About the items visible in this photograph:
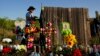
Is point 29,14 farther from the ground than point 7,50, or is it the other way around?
point 29,14

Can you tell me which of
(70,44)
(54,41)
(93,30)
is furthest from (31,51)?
(93,30)

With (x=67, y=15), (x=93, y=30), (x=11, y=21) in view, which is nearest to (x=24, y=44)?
(x=67, y=15)

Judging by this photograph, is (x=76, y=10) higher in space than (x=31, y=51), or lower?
higher

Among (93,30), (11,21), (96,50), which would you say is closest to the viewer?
(96,50)

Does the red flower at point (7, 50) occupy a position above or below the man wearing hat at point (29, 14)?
below

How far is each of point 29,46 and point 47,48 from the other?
818 millimetres

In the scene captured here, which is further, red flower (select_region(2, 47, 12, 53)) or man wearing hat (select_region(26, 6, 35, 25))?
man wearing hat (select_region(26, 6, 35, 25))

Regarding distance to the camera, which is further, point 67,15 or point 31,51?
point 67,15

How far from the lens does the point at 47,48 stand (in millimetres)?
16719

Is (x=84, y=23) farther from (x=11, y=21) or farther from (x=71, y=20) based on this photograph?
(x=11, y=21)

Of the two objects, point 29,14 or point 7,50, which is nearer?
point 7,50

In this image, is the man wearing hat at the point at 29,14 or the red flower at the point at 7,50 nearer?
the red flower at the point at 7,50

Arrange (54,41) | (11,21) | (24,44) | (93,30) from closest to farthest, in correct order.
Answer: (24,44)
(54,41)
(93,30)
(11,21)

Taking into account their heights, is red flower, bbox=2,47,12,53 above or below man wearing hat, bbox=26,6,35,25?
below
